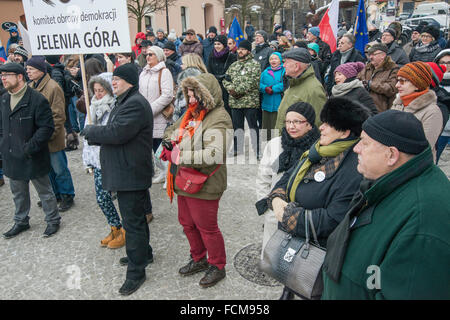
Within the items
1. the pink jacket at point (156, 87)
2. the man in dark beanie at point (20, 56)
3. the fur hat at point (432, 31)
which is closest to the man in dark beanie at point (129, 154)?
the pink jacket at point (156, 87)

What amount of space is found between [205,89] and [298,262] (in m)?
1.62

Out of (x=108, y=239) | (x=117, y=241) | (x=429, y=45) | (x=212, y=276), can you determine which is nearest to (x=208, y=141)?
(x=212, y=276)

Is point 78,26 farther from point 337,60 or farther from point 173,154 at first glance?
point 337,60

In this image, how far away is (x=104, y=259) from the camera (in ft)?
12.6

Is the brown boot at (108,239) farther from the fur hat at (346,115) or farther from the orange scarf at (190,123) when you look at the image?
the fur hat at (346,115)

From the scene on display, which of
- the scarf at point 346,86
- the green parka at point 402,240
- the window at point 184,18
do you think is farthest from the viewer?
the window at point 184,18

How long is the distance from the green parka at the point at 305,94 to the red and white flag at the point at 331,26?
12.7ft

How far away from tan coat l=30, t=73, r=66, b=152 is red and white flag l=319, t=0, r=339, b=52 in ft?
18.1

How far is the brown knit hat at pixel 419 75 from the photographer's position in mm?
3547

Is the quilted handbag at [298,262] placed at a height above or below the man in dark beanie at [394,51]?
below

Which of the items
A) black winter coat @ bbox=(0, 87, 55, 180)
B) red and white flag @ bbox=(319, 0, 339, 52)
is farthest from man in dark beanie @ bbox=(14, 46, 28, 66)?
red and white flag @ bbox=(319, 0, 339, 52)

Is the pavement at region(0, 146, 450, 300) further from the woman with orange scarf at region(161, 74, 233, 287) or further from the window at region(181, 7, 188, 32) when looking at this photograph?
the window at region(181, 7, 188, 32)

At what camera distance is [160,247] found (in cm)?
402
